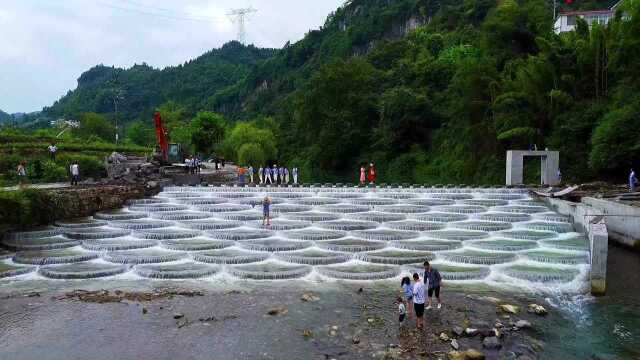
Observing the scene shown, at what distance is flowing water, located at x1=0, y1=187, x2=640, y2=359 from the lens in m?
17.3

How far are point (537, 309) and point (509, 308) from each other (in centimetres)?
80

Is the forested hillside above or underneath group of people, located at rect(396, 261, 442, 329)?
above

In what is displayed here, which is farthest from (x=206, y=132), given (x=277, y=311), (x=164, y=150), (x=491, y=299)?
(x=491, y=299)

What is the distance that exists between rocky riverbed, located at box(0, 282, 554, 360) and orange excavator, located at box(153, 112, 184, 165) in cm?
2945

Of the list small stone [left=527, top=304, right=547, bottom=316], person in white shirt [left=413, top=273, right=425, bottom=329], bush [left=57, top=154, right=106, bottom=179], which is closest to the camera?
person in white shirt [left=413, top=273, right=425, bottom=329]

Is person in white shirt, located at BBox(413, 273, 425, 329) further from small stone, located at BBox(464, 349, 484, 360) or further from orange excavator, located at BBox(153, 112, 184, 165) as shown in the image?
orange excavator, located at BBox(153, 112, 184, 165)

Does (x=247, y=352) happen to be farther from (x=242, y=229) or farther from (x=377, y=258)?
(x=242, y=229)

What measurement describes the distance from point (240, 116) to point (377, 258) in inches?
5695

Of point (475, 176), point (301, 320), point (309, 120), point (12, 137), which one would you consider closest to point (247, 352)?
point (301, 320)

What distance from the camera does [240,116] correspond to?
16175 cm

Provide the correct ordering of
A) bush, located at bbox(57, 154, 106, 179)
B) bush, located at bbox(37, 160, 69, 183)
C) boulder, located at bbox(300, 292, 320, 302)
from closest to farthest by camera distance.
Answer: boulder, located at bbox(300, 292, 320, 302) → bush, located at bbox(37, 160, 69, 183) → bush, located at bbox(57, 154, 106, 179)

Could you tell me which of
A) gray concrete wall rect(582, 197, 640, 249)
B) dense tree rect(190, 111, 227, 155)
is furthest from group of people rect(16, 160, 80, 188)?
dense tree rect(190, 111, 227, 155)

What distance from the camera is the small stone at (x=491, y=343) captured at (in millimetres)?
13125

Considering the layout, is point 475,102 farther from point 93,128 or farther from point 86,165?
point 93,128
